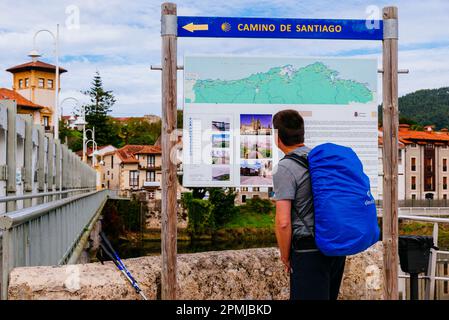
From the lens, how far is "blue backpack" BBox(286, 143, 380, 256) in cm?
Answer: 449

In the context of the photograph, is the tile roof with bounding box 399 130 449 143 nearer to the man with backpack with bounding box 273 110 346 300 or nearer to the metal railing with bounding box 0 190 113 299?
the metal railing with bounding box 0 190 113 299

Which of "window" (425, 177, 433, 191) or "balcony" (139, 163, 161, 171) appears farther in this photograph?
"balcony" (139, 163, 161, 171)

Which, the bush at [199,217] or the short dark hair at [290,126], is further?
the bush at [199,217]

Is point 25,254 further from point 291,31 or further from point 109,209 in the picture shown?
point 109,209

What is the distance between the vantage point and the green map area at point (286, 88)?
713 cm

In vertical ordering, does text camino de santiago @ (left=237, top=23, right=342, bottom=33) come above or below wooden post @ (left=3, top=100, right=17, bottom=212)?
above

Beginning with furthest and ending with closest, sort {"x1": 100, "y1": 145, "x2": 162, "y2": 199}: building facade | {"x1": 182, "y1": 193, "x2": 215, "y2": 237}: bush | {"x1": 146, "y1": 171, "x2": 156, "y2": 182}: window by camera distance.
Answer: {"x1": 146, "y1": 171, "x2": 156, "y2": 182}: window < {"x1": 100, "y1": 145, "x2": 162, "y2": 199}: building facade < {"x1": 182, "y1": 193, "x2": 215, "y2": 237}: bush

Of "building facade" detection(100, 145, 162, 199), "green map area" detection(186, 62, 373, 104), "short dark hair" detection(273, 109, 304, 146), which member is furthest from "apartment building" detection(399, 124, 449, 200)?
"short dark hair" detection(273, 109, 304, 146)

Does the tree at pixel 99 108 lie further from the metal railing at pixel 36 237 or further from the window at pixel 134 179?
the metal railing at pixel 36 237

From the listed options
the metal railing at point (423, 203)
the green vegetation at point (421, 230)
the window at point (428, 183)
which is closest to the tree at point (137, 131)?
the window at point (428, 183)

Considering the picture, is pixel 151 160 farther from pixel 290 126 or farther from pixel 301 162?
pixel 301 162

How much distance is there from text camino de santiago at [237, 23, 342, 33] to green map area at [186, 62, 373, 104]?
1.14 ft

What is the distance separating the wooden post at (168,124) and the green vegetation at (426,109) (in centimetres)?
8699

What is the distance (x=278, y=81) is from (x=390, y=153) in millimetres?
1288
